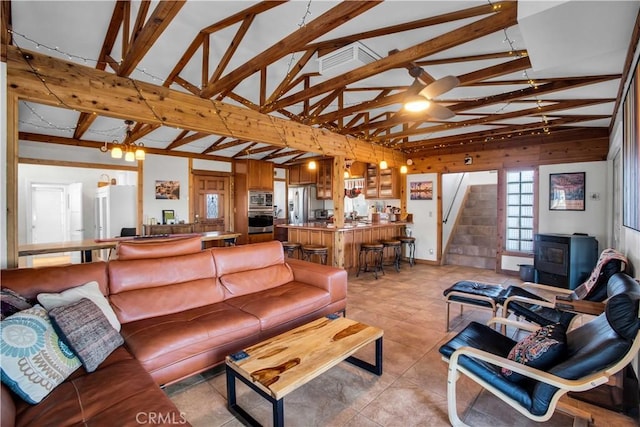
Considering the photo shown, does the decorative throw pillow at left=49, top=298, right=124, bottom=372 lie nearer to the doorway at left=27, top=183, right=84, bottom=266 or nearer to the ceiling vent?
the ceiling vent

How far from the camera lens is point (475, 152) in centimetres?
650

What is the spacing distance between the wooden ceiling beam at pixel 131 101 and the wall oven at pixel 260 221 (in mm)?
3887

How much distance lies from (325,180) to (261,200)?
204 centimetres

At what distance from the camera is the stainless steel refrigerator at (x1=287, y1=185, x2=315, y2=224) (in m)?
9.59

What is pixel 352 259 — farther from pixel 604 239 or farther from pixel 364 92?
pixel 604 239

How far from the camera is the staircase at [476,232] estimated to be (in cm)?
668

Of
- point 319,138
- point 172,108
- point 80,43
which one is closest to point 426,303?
point 319,138

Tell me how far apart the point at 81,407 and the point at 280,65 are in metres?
3.86

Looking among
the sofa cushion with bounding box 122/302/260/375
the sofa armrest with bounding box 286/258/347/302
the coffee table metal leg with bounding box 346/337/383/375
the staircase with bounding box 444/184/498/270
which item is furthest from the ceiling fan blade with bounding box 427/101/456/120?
the staircase with bounding box 444/184/498/270

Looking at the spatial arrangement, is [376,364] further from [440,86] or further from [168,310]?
[440,86]

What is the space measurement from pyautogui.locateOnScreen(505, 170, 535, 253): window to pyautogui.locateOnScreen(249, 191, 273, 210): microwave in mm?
6069

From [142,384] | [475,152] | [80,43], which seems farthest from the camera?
[475,152]

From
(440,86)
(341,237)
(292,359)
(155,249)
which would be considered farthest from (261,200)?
(292,359)

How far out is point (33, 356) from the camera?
1491 millimetres
